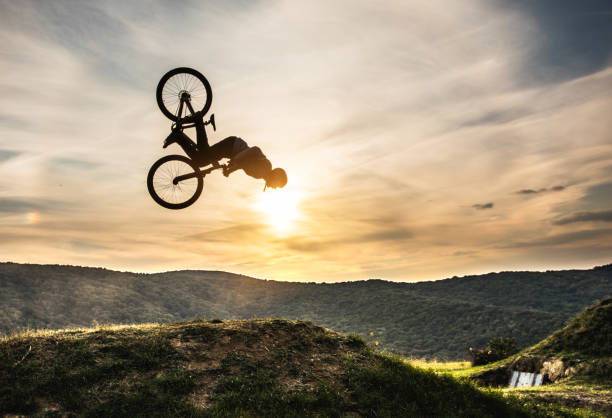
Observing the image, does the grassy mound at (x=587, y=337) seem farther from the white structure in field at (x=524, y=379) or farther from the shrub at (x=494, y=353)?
the shrub at (x=494, y=353)

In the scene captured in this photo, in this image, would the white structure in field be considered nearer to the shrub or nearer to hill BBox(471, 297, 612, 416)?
hill BBox(471, 297, 612, 416)

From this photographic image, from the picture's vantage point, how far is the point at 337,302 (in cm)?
11825

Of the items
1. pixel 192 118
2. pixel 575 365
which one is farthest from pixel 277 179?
pixel 575 365

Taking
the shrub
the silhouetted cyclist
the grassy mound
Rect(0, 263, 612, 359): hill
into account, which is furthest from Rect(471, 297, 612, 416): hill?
Rect(0, 263, 612, 359): hill

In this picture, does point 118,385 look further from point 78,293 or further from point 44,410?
point 78,293

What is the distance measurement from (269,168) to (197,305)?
114m

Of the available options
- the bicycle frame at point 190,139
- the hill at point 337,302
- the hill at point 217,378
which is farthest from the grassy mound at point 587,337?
the hill at point 337,302

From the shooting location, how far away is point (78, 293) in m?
101

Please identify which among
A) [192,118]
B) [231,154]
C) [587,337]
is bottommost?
[587,337]

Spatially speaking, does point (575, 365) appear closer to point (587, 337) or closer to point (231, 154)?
point (587, 337)

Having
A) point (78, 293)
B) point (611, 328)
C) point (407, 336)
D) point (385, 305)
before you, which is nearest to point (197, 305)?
point (78, 293)

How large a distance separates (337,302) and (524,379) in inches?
3945

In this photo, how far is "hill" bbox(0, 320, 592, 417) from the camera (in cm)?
885

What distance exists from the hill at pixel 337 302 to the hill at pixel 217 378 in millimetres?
54264
